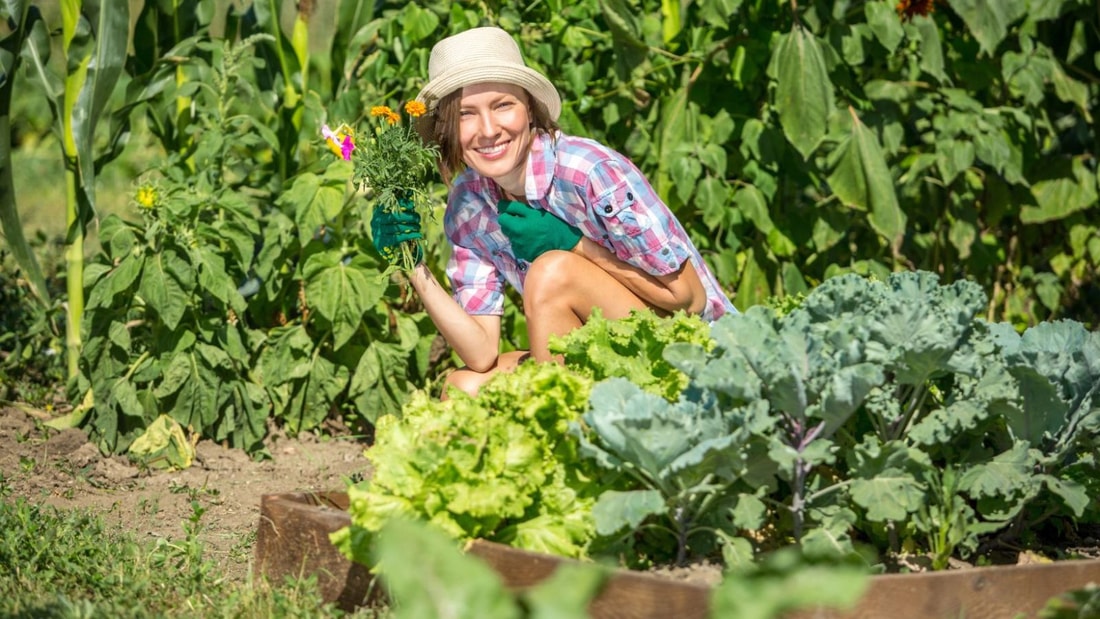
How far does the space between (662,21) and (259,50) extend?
135cm

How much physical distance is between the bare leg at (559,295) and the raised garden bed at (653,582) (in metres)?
0.79

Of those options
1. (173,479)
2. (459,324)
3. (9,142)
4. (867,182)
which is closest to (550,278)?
(459,324)

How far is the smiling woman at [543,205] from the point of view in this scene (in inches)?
122

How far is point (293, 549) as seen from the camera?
8.39 feet

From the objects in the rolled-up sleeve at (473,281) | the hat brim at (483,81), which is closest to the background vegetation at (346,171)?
the rolled-up sleeve at (473,281)

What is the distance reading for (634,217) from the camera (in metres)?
3.09

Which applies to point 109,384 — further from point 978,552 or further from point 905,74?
point 905,74

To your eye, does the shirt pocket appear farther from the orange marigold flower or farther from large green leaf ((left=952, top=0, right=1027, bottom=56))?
large green leaf ((left=952, top=0, right=1027, bottom=56))

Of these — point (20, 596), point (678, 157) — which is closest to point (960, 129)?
point (678, 157)

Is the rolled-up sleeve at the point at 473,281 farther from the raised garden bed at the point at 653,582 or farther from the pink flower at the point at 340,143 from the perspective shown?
the raised garden bed at the point at 653,582

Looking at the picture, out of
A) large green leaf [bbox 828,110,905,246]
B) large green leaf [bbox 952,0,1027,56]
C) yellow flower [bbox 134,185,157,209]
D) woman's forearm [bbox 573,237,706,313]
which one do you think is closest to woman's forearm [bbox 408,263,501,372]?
woman's forearm [bbox 573,237,706,313]

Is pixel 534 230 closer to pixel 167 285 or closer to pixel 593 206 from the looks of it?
pixel 593 206

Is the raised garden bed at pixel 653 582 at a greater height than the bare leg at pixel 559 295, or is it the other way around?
the bare leg at pixel 559 295

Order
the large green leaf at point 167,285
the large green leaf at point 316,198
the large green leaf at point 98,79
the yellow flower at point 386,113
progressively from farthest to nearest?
1. the large green leaf at point 98,79
2. the large green leaf at point 316,198
3. the large green leaf at point 167,285
4. the yellow flower at point 386,113
